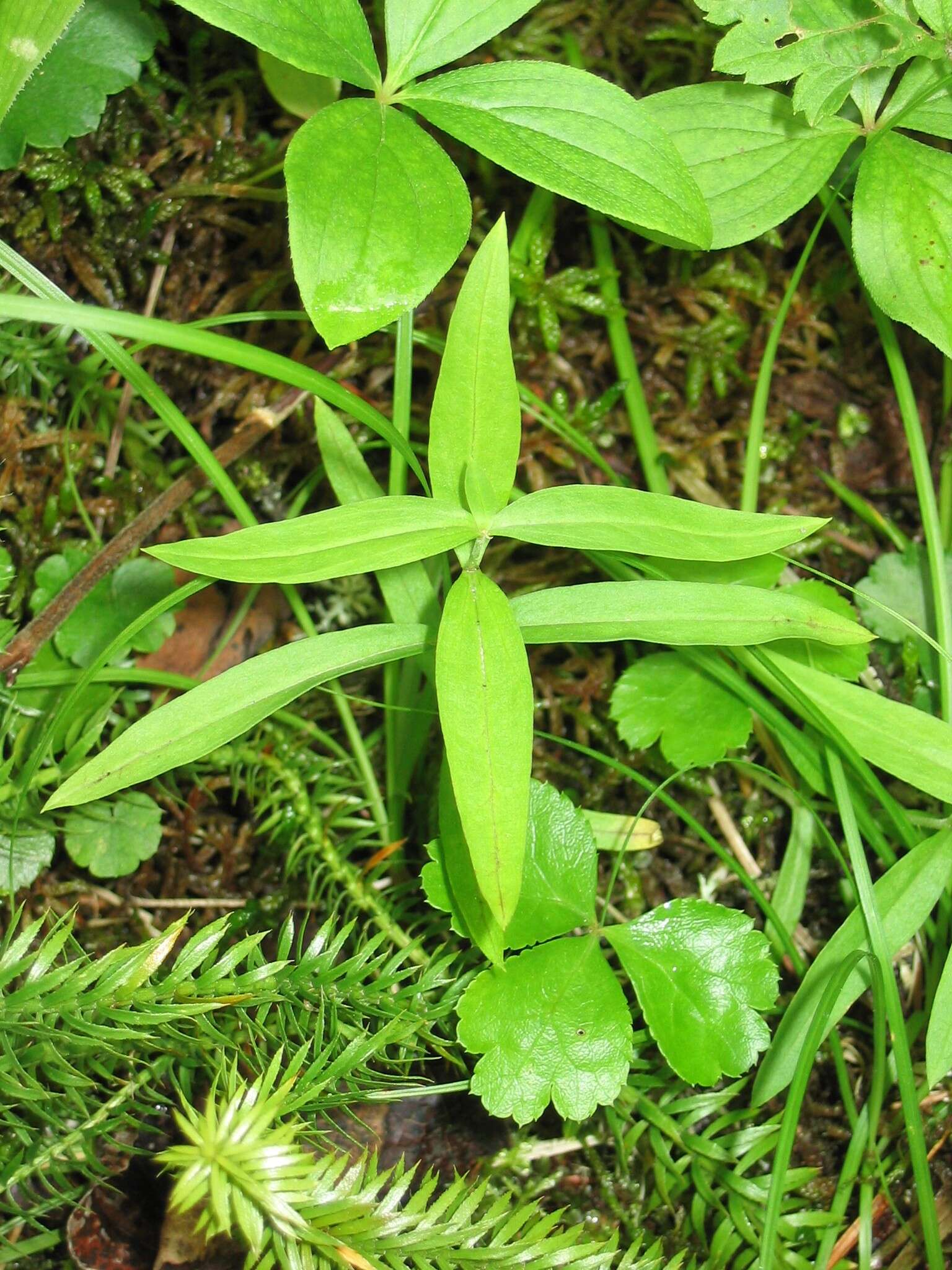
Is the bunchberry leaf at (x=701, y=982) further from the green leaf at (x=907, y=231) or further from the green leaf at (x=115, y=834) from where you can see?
the green leaf at (x=907, y=231)

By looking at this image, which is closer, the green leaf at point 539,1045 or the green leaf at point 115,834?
the green leaf at point 539,1045

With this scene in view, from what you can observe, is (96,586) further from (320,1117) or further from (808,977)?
(808,977)

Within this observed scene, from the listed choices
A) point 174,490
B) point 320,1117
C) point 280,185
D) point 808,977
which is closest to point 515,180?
point 280,185

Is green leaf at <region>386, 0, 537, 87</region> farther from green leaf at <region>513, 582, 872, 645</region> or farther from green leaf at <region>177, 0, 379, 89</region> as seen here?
green leaf at <region>513, 582, 872, 645</region>

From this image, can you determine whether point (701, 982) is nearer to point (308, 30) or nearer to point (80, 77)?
point (308, 30)

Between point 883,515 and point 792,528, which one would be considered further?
point 883,515

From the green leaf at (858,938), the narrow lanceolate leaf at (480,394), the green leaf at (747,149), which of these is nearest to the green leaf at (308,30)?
the narrow lanceolate leaf at (480,394)

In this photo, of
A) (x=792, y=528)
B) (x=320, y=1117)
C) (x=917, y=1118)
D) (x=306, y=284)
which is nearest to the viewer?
(x=306, y=284)
